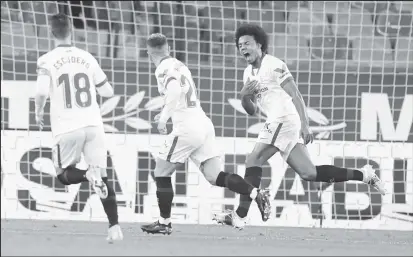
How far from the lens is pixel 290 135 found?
9.33 meters

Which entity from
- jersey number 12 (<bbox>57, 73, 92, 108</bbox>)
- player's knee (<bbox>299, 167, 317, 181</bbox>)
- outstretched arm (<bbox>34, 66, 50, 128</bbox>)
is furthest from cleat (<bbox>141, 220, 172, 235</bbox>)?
outstretched arm (<bbox>34, 66, 50, 128</bbox>)

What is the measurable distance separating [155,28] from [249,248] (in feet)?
16.3

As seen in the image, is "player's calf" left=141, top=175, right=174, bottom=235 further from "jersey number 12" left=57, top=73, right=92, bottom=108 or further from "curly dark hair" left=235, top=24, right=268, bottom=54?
"curly dark hair" left=235, top=24, right=268, bottom=54

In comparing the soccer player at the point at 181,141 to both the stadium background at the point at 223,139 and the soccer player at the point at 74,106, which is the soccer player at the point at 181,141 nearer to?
the soccer player at the point at 74,106

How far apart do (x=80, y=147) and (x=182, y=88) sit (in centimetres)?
103

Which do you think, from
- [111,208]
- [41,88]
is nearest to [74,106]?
[41,88]

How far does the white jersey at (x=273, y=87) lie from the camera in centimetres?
925

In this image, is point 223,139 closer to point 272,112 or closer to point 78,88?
point 272,112

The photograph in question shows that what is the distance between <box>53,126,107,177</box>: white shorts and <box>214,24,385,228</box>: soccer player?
1.37 m

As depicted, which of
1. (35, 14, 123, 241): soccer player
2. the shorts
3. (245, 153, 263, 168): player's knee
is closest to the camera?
(35, 14, 123, 241): soccer player

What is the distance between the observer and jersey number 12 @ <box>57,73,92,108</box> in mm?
8391

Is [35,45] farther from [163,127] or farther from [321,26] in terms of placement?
[163,127]

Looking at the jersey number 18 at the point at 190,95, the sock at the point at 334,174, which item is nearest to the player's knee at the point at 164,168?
the jersey number 18 at the point at 190,95

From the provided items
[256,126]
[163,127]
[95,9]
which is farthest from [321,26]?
[163,127]
